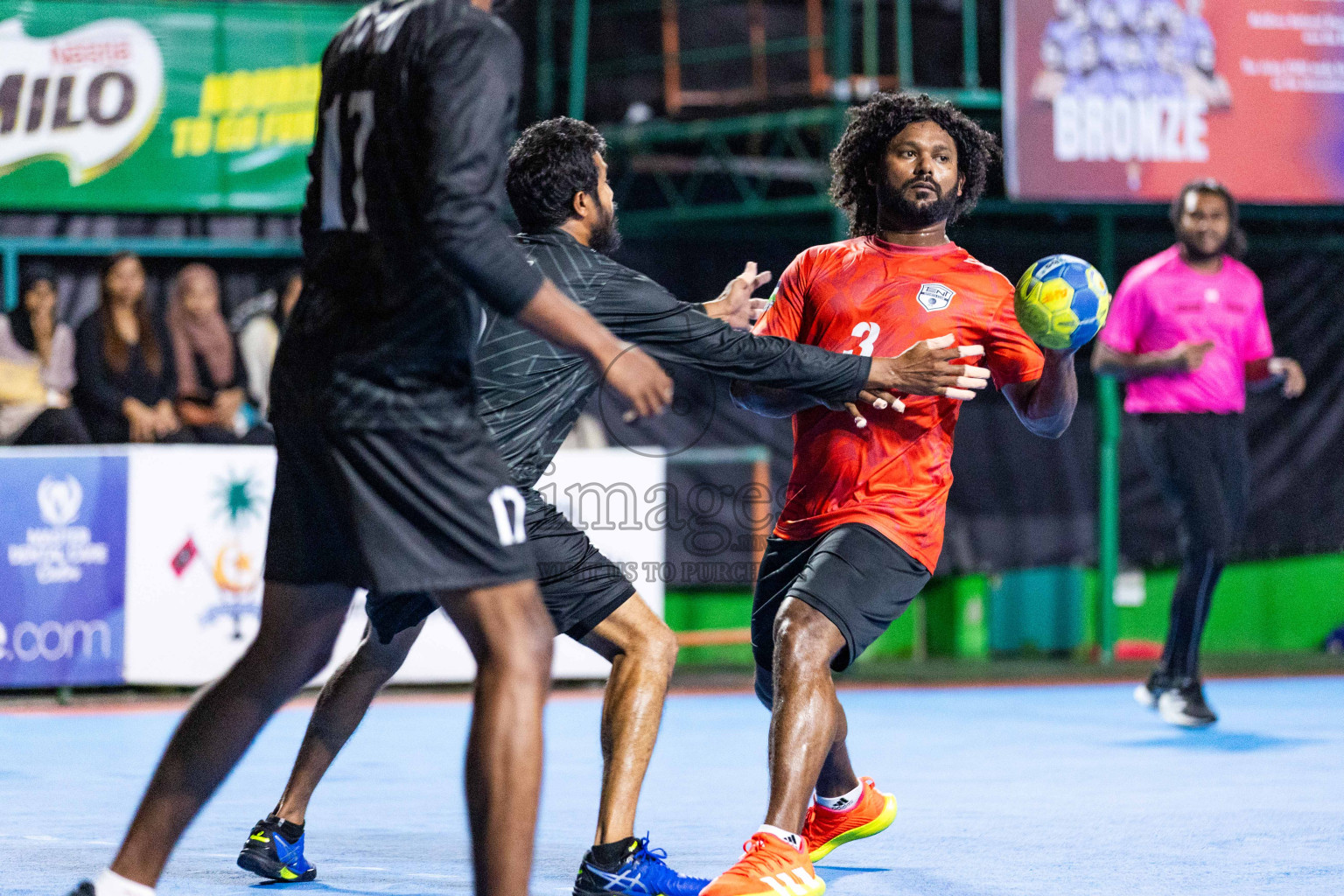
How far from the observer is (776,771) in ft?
12.9

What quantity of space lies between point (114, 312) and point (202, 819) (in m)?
5.94

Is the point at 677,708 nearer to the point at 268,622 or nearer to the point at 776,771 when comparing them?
the point at 776,771

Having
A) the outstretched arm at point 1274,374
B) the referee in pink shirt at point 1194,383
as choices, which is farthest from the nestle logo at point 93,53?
the outstretched arm at point 1274,374

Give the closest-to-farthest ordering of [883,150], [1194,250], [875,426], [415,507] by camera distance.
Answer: [415,507] < [875,426] < [883,150] < [1194,250]

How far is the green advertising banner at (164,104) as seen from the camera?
1127 cm

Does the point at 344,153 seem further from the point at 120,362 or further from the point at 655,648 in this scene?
the point at 120,362

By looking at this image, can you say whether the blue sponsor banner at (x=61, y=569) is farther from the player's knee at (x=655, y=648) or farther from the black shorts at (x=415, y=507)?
the black shorts at (x=415, y=507)

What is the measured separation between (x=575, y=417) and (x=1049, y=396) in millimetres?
1264

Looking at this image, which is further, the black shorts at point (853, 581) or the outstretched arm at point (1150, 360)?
the outstretched arm at point (1150, 360)

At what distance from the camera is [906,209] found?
4.51 meters

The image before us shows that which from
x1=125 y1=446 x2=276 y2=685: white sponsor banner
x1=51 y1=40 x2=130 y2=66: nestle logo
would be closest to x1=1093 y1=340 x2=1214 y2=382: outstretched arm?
x1=125 y1=446 x2=276 y2=685: white sponsor banner

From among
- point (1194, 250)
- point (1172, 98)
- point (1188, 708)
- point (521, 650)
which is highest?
point (1172, 98)

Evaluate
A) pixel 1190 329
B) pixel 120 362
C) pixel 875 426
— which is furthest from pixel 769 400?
pixel 120 362

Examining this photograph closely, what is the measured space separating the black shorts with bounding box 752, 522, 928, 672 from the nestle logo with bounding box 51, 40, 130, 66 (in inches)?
337
